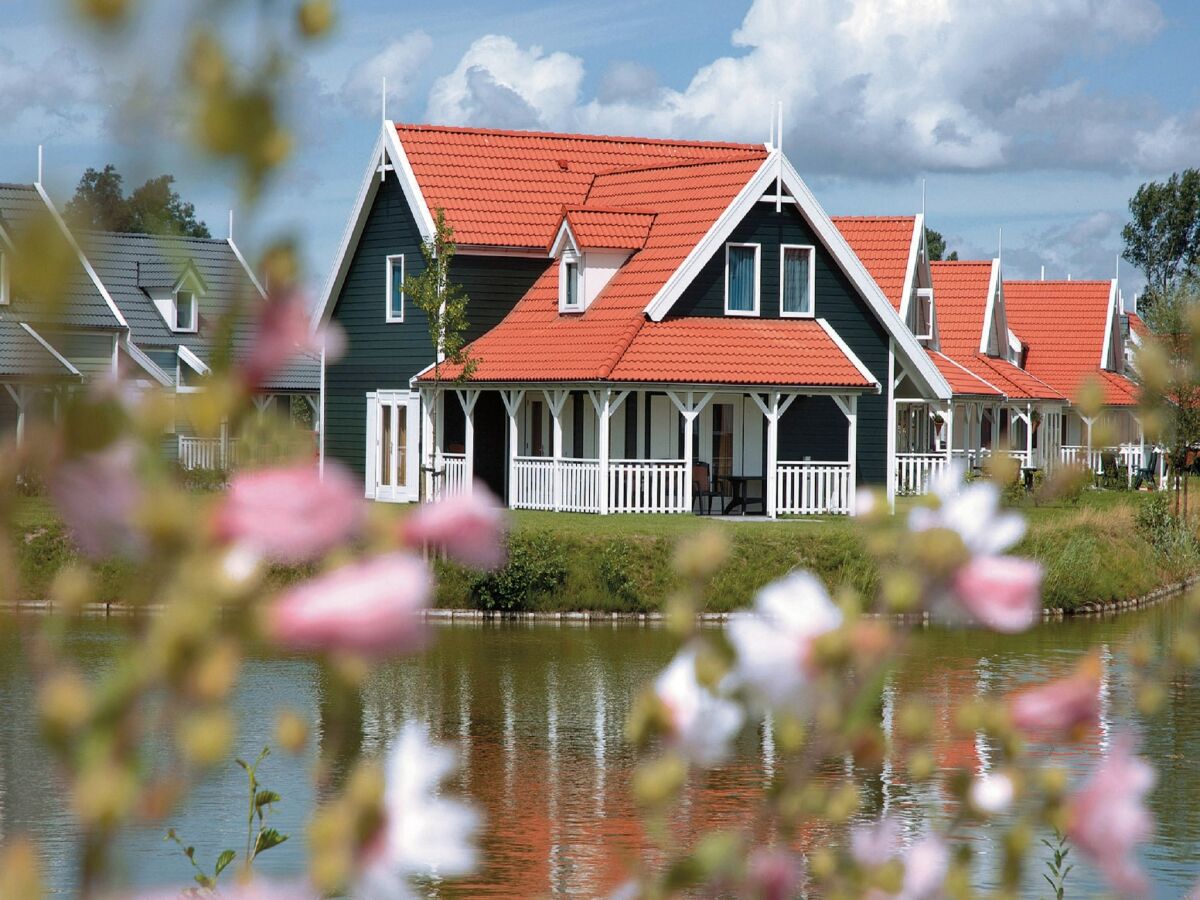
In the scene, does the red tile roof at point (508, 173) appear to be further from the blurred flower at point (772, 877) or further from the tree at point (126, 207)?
the tree at point (126, 207)

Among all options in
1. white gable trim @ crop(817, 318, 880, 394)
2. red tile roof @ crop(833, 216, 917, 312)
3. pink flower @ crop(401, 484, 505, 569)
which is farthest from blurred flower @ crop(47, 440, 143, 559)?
red tile roof @ crop(833, 216, 917, 312)

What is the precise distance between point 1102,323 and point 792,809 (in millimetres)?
54036

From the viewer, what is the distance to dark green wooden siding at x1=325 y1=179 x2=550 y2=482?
3512 centimetres

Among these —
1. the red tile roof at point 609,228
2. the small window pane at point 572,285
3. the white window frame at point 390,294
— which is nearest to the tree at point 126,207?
the red tile roof at point 609,228

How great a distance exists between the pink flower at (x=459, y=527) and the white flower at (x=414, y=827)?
0.14 m

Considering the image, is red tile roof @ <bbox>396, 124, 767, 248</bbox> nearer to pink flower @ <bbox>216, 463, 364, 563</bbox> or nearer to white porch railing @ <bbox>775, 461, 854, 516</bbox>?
white porch railing @ <bbox>775, 461, 854, 516</bbox>

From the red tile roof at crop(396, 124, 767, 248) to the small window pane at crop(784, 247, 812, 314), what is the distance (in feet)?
5.69

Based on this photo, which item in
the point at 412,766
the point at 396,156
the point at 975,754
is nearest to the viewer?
the point at 412,766

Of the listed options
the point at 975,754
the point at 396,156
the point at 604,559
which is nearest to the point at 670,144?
the point at 396,156

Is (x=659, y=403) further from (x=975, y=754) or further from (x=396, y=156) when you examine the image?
(x=975, y=754)

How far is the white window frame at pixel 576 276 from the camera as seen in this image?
3372cm

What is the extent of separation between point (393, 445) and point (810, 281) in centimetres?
804

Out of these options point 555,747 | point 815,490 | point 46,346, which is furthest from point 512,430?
Answer: point 46,346

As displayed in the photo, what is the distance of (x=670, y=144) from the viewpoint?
3997 cm
